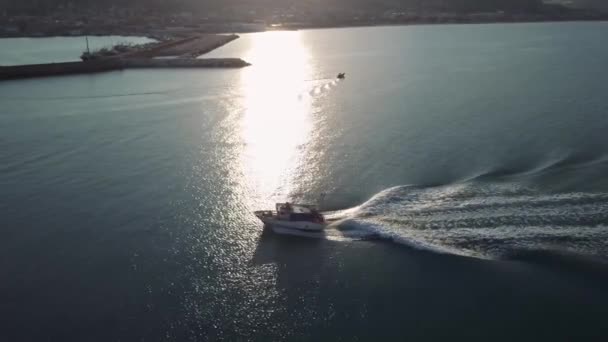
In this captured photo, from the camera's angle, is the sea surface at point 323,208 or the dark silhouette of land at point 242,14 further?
the dark silhouette of land at point 242,14

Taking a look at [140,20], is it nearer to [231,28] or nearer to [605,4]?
[231,28]

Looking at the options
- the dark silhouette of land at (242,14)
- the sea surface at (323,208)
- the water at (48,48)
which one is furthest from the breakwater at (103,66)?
the dark silhouette of land at (242,14)

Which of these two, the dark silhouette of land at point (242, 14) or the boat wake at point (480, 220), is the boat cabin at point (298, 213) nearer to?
the boat wake at point (480, 220)

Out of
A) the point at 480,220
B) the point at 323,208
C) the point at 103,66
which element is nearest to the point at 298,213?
the point at 323,208

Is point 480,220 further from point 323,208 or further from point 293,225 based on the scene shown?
point 293,225

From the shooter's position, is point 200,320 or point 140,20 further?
point 140,20

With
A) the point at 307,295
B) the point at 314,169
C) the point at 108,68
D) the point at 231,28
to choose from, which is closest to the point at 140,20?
the point at 231,28

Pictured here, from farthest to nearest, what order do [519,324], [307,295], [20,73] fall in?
[20,73] → [307,295] → [519,324]
